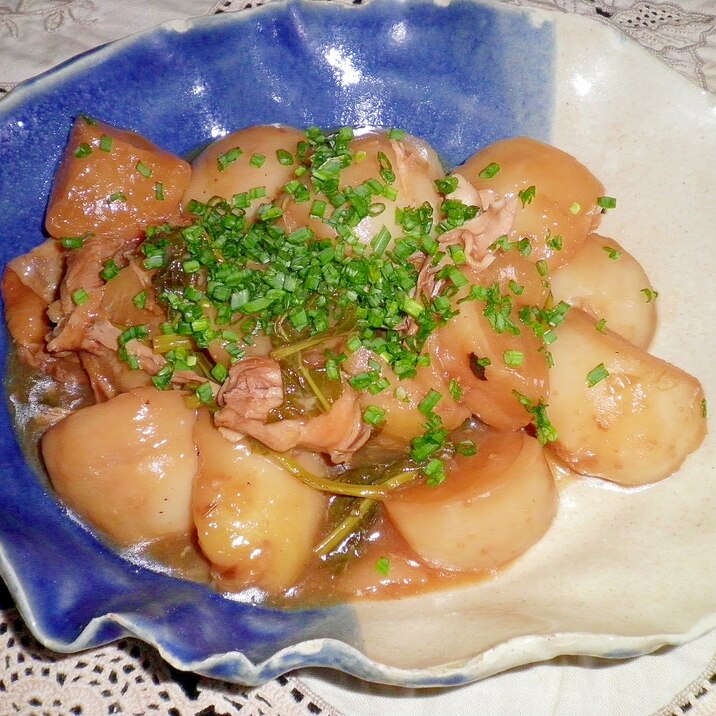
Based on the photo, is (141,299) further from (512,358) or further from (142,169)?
(512,358)

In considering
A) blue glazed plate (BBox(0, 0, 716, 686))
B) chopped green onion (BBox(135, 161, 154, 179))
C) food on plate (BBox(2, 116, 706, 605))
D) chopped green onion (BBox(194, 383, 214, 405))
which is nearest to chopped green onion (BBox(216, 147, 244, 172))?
food on plate (BBox(2, 116, 706, 605))

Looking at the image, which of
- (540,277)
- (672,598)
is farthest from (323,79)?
(672,598)

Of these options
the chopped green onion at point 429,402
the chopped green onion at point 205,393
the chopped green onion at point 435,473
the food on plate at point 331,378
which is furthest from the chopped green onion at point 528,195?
the chopped green onion at point 205,393

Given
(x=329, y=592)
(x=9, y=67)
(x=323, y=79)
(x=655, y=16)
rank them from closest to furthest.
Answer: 1. (x=329, y=592)
2. (x=323, y=79)
3. (x=9, y=67)
4. (x=655, y=16)

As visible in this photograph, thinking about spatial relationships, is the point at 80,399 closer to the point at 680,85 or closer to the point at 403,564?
the point at 403,564

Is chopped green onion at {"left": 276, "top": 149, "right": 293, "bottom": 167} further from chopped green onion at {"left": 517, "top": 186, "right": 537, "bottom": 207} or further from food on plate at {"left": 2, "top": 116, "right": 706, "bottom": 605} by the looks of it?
chopped green onion at {"left": 517, "top": 186, "right": 537, "bottom": 207}

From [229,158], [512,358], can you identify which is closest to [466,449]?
[512,358]

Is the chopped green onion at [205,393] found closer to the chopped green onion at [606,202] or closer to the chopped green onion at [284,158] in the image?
the chopped green onion at [284,158]
